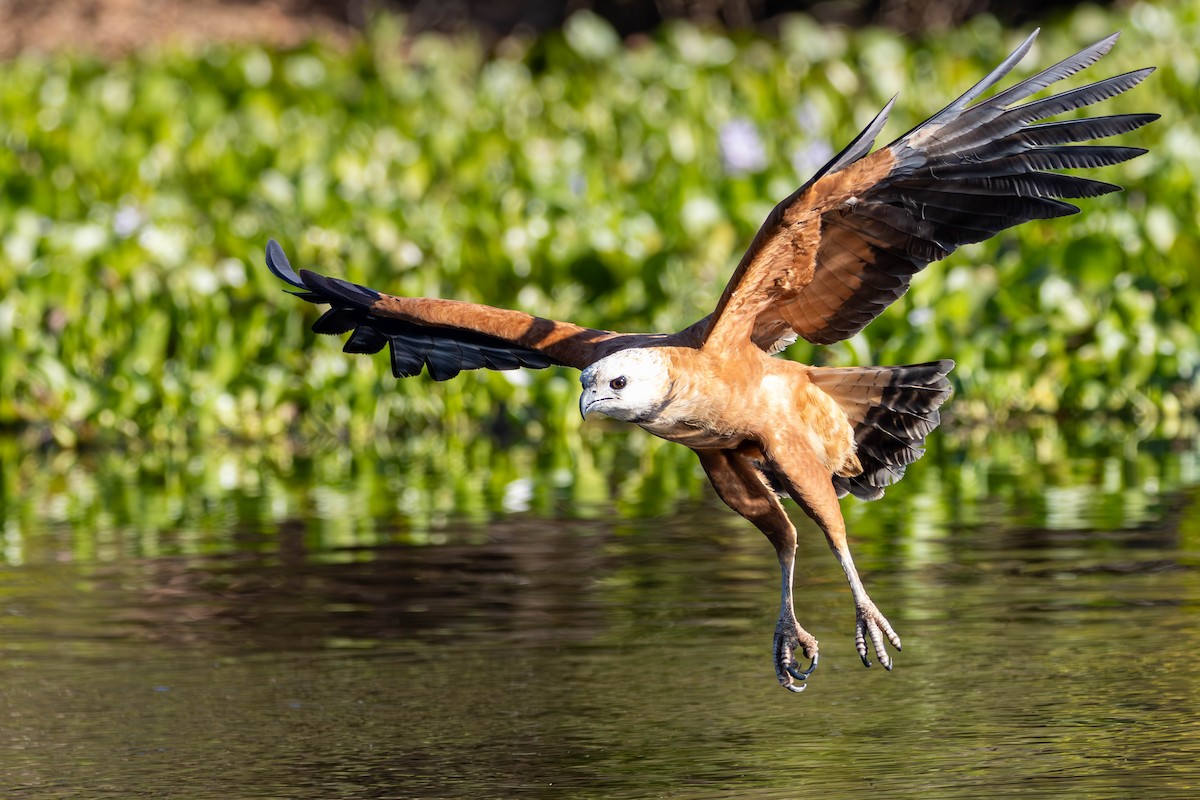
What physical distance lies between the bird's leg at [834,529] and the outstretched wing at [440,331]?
0.68 meters

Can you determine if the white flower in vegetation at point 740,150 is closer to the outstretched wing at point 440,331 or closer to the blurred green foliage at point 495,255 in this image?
the blurred green foliage at point 495,255

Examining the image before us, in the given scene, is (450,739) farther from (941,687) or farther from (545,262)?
(545,262)

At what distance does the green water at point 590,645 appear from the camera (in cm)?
580

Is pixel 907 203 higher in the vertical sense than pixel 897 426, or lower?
higher

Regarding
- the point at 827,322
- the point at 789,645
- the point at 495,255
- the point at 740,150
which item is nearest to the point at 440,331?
the point at 827,322

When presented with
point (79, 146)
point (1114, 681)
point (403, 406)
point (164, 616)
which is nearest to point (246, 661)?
point (164, 616)

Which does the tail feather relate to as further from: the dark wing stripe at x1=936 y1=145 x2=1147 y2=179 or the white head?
the white head

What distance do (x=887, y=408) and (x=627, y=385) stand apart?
119cm

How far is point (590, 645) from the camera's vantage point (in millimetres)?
7230

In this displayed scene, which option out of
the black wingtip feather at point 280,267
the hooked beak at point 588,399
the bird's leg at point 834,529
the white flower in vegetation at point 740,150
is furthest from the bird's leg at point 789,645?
the white flower in vegetation at point 740,150

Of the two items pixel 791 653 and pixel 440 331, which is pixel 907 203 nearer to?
pixel 791 653

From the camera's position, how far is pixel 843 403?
22.1 ft

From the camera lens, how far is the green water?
229 inches

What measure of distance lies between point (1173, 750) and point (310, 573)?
159 inches
